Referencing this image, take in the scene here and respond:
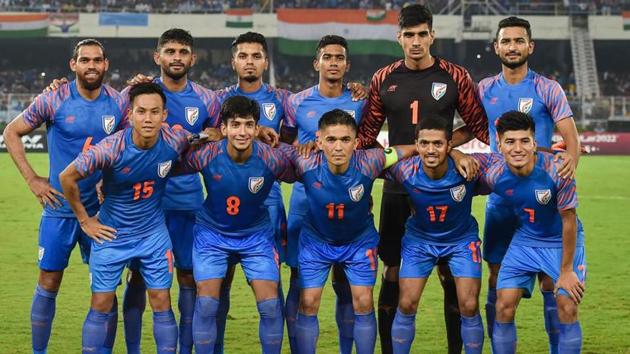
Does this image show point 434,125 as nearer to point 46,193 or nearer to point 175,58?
point 175,58

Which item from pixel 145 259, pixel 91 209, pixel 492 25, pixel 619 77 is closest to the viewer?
pixel 145 259

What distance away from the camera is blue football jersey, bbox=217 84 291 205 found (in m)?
7.89

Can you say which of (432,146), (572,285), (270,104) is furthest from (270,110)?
(572,285)

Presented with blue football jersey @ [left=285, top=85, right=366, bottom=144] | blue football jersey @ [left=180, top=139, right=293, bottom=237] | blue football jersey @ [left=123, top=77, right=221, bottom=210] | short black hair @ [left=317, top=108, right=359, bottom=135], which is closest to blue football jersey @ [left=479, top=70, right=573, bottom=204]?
blue football jersey @ [left=285, top=85, right=366, bottom=144]

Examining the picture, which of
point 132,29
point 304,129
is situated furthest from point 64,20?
point 304,129

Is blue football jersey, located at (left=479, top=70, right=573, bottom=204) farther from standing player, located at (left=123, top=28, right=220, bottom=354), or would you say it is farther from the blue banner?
the blue banner

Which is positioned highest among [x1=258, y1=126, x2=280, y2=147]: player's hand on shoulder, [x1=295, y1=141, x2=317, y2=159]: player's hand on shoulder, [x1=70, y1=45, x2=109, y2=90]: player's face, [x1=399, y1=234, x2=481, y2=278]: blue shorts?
[x1=70, y1=45, x2=109, y2=90]: player's face

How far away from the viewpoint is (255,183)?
7.13 metres

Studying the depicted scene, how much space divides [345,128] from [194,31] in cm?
3463

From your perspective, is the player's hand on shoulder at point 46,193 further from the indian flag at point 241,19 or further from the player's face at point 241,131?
the indian flag at point 241,19

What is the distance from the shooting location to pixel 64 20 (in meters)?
40.1

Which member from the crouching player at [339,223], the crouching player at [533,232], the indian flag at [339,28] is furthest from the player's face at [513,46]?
the indian flag at [339,28]

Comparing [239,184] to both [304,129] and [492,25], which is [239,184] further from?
[492,25]

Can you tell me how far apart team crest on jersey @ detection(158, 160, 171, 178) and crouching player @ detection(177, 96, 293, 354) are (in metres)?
0.15
